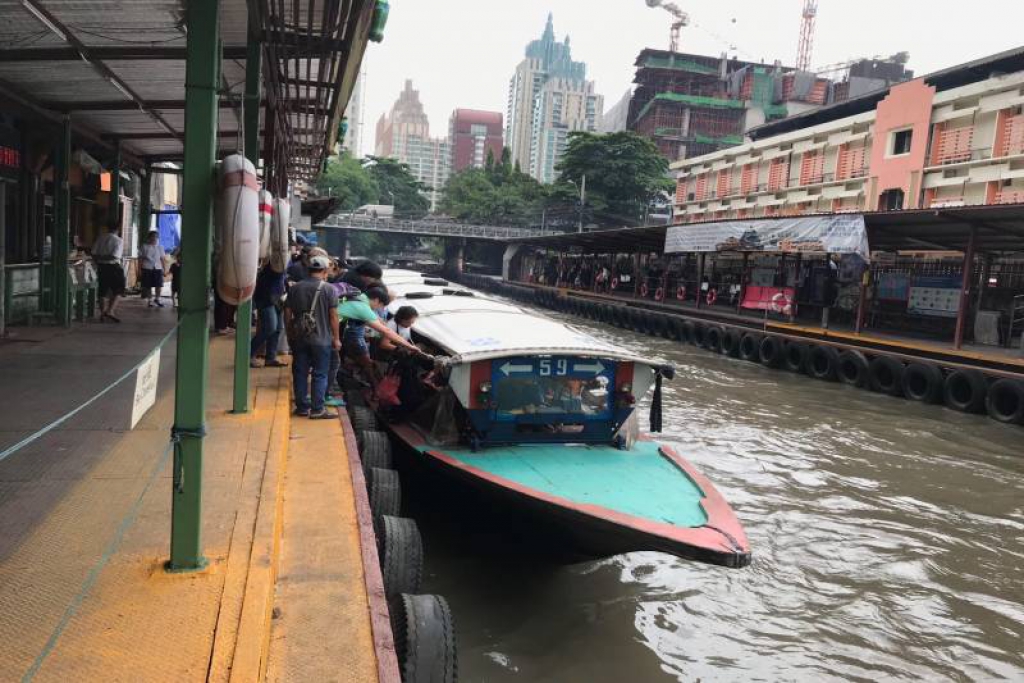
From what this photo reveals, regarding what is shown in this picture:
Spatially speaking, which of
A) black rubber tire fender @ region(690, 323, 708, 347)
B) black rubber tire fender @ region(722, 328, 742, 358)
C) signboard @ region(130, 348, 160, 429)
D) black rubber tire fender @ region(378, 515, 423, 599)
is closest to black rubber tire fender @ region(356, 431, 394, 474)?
black rubber tire fender @ region(378, 515, 423, 599)

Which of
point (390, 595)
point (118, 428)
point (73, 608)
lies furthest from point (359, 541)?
point (118, 428)

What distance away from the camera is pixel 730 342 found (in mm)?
20734

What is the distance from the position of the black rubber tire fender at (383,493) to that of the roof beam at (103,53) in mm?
4453

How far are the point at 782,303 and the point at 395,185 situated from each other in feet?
247

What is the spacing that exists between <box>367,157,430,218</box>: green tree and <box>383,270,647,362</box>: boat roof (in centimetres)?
8343

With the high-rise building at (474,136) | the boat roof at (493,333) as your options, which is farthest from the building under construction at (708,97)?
the high-rise building at (474,136)

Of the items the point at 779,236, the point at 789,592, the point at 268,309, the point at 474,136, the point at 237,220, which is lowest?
the point at 789,592

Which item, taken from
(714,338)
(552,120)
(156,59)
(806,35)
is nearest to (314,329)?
(156,59)

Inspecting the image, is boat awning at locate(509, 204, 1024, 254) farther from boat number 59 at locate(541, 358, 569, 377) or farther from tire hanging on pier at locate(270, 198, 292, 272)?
tire hanging on pier at locate(270, 198, 292, 272)

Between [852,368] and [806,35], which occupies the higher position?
[806,35]

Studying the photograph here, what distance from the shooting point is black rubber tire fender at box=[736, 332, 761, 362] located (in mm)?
19328

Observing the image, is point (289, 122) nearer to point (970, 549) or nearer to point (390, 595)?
point (390, 595)

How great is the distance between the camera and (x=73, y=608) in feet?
9.55

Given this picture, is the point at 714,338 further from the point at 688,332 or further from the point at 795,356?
the point at 795,356
